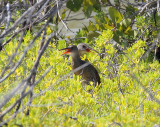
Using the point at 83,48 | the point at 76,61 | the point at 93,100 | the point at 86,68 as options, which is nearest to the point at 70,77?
the point at 93,100

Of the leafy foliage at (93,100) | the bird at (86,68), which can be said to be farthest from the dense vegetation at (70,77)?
the bird at (86,68)

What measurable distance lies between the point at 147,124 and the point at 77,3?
3230 mm

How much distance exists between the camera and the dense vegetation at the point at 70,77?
2.35 metres

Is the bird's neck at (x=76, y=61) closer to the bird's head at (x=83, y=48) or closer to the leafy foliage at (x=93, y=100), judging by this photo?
the bird's head at (x=83, y=48)

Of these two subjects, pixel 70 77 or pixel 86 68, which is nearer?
pixel 70 77

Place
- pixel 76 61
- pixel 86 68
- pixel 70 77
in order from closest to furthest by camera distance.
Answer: pixel 70 77 < pixel 86 68 < pixel 76 61

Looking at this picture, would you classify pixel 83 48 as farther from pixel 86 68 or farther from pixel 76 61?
pixel 86 68

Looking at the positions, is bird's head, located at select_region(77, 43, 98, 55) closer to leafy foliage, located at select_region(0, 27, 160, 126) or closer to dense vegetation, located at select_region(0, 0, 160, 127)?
dense vegetation, located at select_region(0, 0, 160, 127)

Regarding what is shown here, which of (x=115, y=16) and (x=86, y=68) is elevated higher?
(x=115, y=16)

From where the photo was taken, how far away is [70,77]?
13.4 feet

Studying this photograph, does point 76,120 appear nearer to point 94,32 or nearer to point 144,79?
point 144,79

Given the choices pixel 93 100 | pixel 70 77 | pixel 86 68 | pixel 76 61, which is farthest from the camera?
pixel 76 61

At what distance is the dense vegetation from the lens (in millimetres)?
2350

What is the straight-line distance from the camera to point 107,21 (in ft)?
18.7
